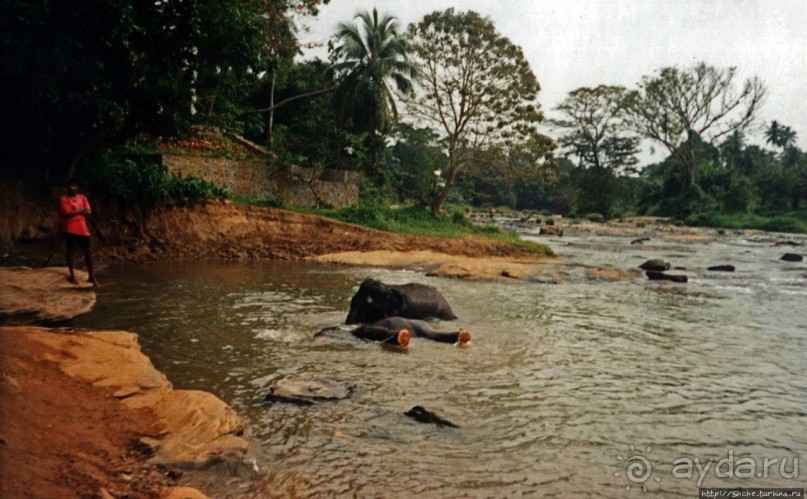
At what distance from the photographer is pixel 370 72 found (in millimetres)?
28297

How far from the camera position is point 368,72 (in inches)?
1115

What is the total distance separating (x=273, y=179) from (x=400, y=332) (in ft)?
59.8

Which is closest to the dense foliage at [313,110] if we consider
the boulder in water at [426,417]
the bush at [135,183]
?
the bush at [135,183]

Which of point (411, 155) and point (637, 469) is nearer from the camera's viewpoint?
point (637, 469)

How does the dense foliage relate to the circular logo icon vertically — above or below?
above

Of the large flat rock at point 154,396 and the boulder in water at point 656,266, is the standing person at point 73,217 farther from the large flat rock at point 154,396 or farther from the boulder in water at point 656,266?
the boulder in water at point 656,266

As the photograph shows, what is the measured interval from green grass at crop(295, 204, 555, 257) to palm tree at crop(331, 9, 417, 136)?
4.80m

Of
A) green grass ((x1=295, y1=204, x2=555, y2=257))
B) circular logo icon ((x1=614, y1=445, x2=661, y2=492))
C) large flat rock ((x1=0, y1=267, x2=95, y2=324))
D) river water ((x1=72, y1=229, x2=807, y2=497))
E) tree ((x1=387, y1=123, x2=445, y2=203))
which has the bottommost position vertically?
circular logo icon ((x1=614, y1=445, x2=661, y2=492))

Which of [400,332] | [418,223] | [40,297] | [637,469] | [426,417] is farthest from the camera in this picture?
[418,223]

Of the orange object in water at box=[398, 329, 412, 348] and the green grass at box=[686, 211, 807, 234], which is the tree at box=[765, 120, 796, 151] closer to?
the green grass at box=[686, 211, 807, 234]

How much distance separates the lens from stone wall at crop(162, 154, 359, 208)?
20312 mm

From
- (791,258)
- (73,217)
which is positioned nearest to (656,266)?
(791,258)

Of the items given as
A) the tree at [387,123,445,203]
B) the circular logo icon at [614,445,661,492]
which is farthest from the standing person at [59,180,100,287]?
the tree at [387,123,445,203]

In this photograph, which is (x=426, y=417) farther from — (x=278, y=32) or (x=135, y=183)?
(x=278, y=32)
